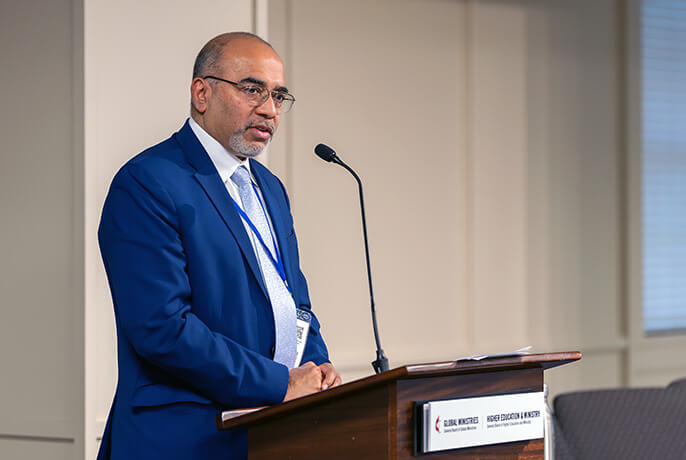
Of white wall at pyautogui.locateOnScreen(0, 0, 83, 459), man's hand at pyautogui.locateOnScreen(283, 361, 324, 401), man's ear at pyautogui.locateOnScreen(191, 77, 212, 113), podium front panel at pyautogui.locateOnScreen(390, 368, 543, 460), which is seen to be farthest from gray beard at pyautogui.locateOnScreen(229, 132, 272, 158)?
white wall at pyautogui.locateOnScreen(0, 0, 83, 459)

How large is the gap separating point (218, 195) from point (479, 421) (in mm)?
773

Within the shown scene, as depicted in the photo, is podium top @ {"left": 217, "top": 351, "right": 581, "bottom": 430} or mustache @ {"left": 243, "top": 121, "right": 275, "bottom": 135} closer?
podium top @ {"left": 217, "top": 351, "right": 581, "bottom": 430}

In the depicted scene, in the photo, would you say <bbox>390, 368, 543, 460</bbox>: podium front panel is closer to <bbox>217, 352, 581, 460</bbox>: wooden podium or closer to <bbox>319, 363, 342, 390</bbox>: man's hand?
<bbox>217, 352, 581, 460</bbox>: wooden podium

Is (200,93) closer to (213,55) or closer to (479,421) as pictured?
(213,55)

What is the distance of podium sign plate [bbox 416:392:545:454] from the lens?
1414 millimetres

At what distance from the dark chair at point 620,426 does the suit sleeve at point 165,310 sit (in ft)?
3.63

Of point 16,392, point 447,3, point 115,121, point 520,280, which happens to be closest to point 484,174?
point 520,280

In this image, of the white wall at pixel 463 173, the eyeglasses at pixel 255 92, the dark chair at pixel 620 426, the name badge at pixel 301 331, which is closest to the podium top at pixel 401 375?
the name badge at pixel 301 331

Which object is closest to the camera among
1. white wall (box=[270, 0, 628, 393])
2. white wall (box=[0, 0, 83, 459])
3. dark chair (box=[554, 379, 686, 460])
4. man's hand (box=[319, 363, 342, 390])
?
man's hand (box=[319, 363, 342, 390])

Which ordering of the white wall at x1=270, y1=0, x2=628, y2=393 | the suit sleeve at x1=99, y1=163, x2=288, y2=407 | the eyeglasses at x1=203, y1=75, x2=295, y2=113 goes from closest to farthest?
the suit sleeve at x1=99, y1=163, x2=288, y2=407
the eyeglasses at x1=203, y1=75, x2=295, y2=113
the white wall at x1=270, y1=0, x2=628, y2=393

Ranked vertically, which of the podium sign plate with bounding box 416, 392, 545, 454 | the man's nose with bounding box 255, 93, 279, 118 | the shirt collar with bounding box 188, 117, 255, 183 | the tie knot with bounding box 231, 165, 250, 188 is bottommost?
the podium sign plate with bounding box 416, 392, 545, 454

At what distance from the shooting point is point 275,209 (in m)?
2.07

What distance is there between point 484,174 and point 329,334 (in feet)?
3.93

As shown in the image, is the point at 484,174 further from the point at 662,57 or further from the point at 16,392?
the point at 16,392
